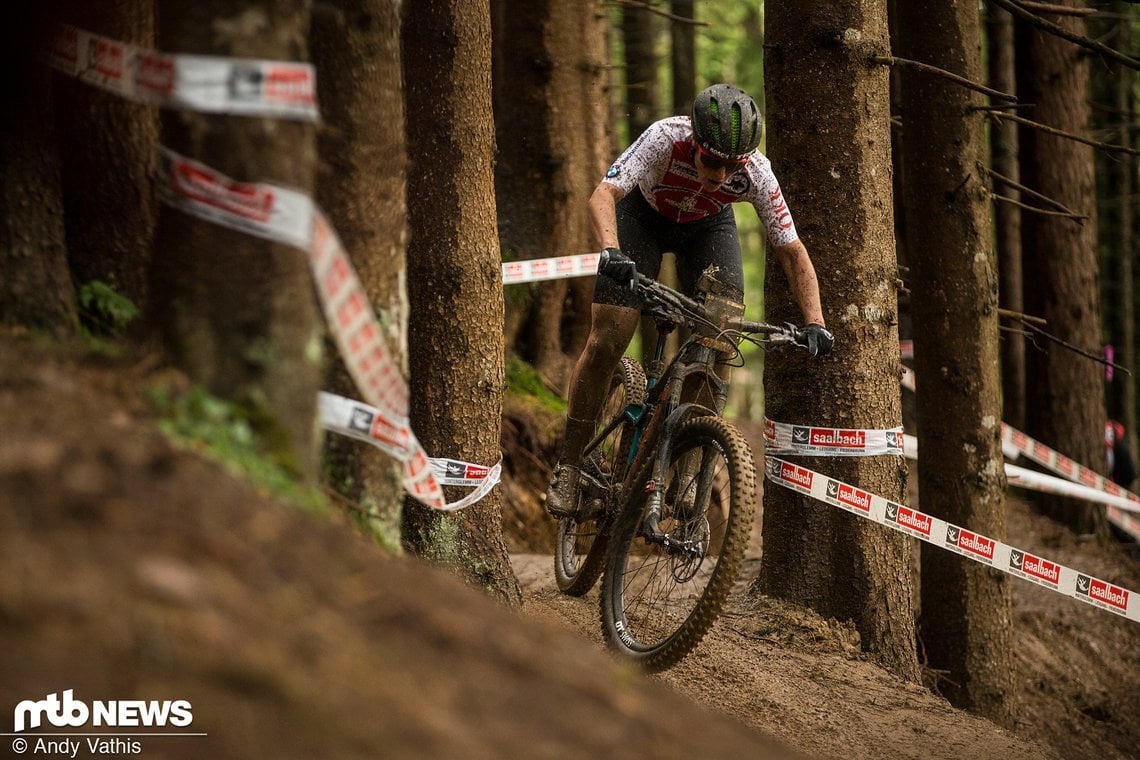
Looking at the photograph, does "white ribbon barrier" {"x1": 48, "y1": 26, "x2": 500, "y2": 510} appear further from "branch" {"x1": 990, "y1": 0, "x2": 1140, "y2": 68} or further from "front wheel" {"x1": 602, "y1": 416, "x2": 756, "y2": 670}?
"branch" {"x1": 990, "y1": 0, "x2": 1140, "y2": 68}

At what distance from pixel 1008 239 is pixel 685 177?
32.4 feet

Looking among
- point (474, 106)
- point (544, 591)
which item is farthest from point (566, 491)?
point (474, 106)

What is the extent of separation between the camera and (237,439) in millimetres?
3346

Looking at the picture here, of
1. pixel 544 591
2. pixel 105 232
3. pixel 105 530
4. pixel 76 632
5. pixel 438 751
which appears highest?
pixel 105 232

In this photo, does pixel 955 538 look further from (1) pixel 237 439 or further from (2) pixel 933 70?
(1) pixel 237 439

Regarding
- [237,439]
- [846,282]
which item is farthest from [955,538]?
[237,439]

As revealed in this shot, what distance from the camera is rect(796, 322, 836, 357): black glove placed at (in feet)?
18.2

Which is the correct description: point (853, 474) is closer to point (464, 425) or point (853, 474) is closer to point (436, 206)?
point (464, 425)

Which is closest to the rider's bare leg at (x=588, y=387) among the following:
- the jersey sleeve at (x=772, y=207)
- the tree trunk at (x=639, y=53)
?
the jersey sleeve at (x=772, y=207)

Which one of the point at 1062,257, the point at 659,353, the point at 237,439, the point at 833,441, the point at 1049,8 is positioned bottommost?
the point at 833,441

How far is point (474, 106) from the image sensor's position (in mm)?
5941

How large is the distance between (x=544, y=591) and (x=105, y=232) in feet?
12.0
